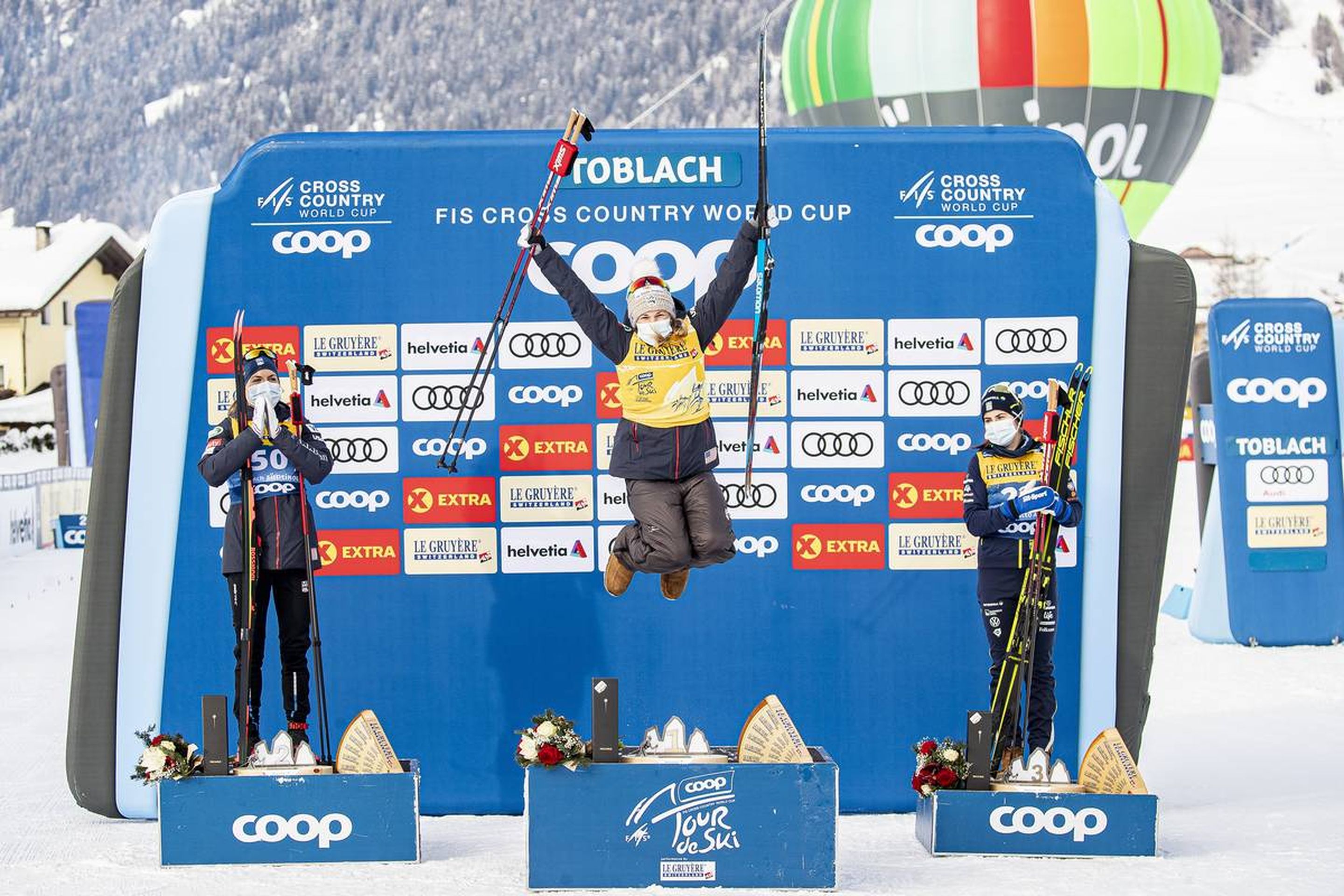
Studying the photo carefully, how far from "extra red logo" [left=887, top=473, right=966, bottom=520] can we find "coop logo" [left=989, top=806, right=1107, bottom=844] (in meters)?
1.29

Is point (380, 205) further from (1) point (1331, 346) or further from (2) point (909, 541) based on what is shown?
(1) point (1331, 346)

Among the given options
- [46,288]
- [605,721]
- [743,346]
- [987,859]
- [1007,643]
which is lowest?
[987,859]

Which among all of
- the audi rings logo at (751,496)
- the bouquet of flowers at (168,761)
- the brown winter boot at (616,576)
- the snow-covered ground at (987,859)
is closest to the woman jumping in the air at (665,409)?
the brown winter boot at (616,576)

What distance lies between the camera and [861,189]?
670 centimetres

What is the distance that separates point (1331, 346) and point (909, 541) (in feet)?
22.8

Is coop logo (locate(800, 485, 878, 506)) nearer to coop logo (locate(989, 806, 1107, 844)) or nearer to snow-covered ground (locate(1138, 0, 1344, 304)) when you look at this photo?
coop logo (locate(989, 806, 1107, 844))

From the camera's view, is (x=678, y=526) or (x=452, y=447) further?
(x=452, y=447)

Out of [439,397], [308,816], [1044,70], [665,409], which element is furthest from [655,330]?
[1044,70]

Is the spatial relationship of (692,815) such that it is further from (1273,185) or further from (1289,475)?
(1273,185)

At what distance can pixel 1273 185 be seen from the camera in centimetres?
9712

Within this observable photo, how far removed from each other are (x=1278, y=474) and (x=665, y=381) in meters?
7.90

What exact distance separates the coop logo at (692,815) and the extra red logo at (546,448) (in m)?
1.59

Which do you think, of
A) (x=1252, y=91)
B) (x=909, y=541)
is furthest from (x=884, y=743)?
(x=1252, y=91)

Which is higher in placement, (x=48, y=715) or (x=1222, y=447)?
(x=1222, y=447)
